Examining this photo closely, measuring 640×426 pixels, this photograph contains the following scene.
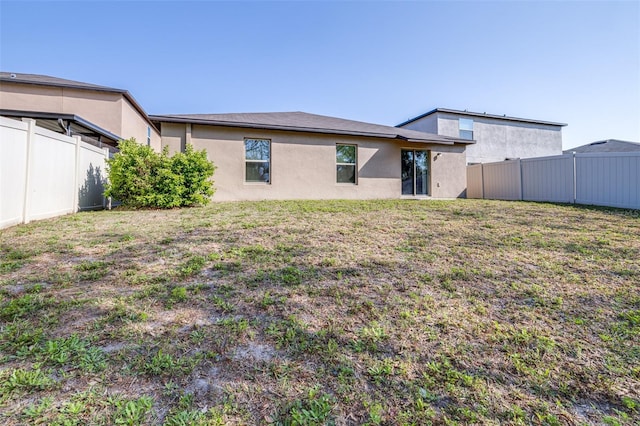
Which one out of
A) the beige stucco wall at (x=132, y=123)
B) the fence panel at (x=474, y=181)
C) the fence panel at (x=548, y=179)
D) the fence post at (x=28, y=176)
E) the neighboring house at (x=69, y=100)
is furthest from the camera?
the fence panel at (x=474, y=181)

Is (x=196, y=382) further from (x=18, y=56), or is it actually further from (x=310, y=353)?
(x=18, y=56)

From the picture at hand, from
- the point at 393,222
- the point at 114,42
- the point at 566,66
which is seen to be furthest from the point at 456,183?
the point at 114,42

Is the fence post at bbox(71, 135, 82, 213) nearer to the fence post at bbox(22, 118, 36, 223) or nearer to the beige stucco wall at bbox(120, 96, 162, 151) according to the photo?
the fence post at bbox(22, 118, 36, 223)

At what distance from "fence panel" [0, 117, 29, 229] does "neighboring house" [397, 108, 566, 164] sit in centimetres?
1777

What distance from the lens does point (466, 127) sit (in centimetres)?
1853

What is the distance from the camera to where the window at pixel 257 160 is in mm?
10297

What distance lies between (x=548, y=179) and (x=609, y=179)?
1.78 m

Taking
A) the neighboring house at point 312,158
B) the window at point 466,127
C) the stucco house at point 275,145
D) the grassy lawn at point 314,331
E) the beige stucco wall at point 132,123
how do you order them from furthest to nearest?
the window at point 466,127, the beige stucco wall at point 132,123, the neighboring house at point 312,158, the stucco house at point 275,145, the grassy lawn at point 314,331

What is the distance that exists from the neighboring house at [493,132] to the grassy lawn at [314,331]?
1502 centimetres

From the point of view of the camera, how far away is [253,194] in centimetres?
1024

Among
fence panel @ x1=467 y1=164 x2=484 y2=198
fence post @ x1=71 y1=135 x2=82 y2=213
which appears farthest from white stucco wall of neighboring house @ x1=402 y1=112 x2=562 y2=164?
fence post @ x1=71 y1=135 x2=82 y2=213

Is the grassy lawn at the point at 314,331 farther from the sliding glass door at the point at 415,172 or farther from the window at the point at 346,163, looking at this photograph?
the sliding glass door at the point at 415,172

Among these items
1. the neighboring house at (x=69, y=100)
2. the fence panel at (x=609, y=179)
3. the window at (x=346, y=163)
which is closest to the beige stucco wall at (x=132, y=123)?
the neighboring house at (x=69, y=100)

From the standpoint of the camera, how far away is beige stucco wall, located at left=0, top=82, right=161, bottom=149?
42.0 ft
